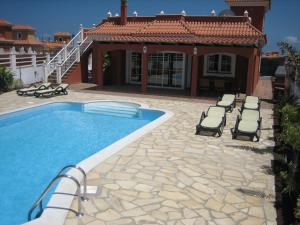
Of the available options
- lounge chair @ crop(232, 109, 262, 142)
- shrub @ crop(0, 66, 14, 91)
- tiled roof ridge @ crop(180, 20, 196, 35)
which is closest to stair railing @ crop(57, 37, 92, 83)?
shrub @ crop(0, 66, 14, 91)

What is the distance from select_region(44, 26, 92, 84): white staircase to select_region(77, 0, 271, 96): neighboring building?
0.58m

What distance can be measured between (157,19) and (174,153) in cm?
1522

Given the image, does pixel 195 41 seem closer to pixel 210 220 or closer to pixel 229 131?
pixel 229 131

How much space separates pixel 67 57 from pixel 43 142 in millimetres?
13503

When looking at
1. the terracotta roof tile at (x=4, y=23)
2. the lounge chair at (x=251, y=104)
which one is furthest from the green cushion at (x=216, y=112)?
the terracotta roof tile at (x=4, y=23)

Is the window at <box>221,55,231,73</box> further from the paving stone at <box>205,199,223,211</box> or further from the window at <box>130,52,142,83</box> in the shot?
the paving stone at <box>205,199,223,211</box>

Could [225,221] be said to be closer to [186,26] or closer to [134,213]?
[134,213]

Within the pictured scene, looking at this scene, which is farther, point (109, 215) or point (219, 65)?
point (219, 65)

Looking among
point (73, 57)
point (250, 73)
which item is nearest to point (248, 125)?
point (250, 73)

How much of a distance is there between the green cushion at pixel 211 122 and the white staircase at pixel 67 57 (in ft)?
46.1

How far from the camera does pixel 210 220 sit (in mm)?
5668

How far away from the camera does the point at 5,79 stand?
65.2 ft

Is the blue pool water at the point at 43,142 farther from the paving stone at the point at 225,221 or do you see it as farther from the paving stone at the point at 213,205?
the paving stone at the point at 225,221

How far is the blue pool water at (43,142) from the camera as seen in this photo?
293 inches
